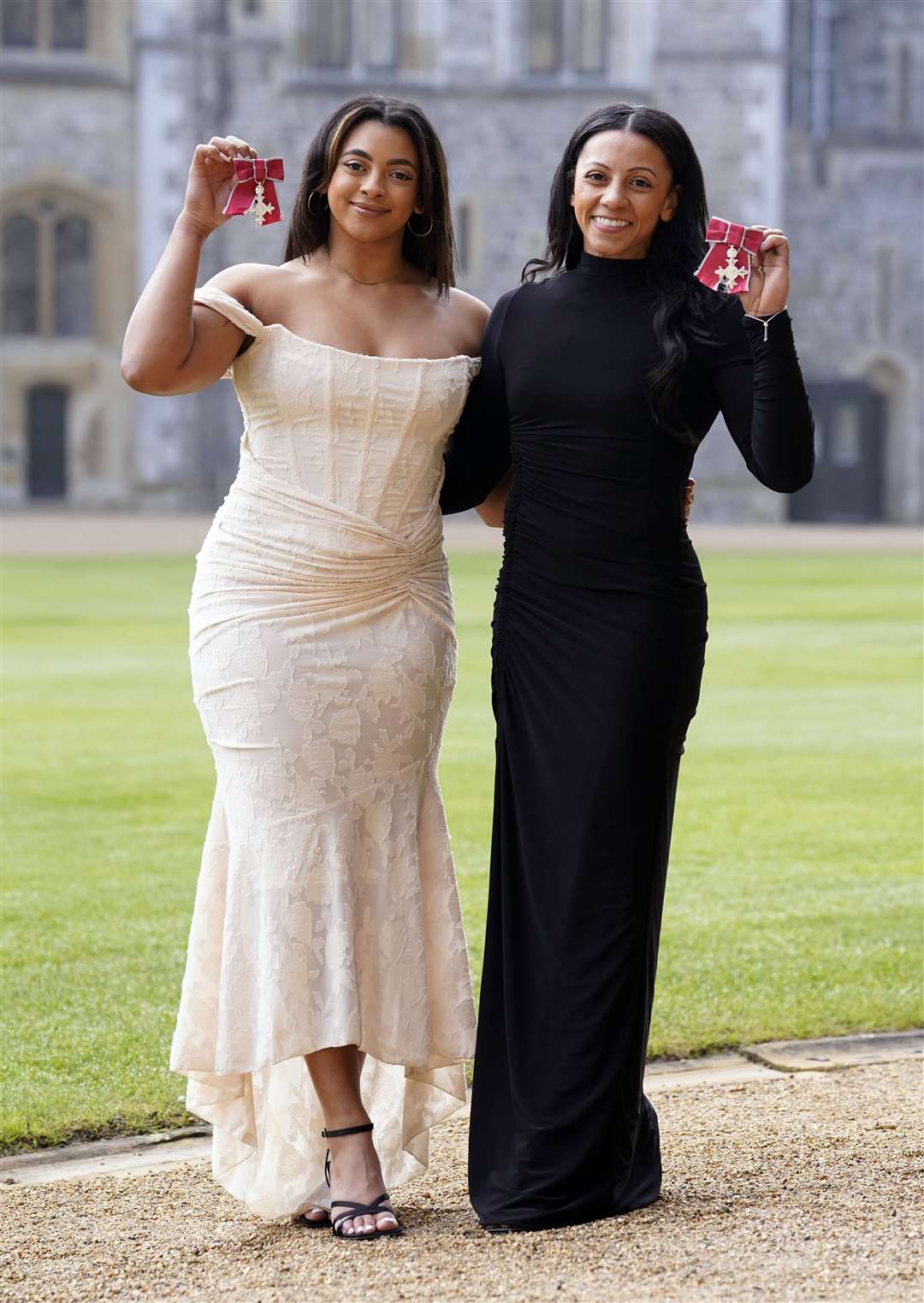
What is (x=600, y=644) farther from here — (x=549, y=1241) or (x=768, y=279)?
(x=549, y=1241)

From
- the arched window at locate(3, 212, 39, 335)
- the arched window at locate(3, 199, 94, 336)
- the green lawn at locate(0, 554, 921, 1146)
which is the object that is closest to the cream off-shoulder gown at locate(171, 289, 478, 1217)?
the green lawn at locate(0, 554, 921, 1146)

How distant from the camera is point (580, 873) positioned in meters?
3.25

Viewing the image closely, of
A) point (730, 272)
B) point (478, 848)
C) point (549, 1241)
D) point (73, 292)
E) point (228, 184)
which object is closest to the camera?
point (730, 272)

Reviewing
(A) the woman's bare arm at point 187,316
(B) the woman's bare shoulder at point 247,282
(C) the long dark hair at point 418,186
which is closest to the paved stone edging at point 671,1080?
(A) the woman's bare arm at point 187,316

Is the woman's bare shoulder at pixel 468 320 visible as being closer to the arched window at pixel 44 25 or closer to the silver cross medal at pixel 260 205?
the silver cross medal at pixel 260 205

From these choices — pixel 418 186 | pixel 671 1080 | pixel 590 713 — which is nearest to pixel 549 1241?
pixel 590 713

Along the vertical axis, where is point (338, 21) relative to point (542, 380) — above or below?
above

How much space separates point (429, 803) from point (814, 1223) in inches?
37.5

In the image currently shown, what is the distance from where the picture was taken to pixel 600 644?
127 inches

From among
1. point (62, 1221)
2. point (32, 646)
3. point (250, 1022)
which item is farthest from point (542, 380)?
point (32, 646)

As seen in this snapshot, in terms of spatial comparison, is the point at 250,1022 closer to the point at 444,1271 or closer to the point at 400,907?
the point at 400,907

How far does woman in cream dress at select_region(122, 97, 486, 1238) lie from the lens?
3.23 m

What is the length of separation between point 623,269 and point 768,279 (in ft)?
1.06

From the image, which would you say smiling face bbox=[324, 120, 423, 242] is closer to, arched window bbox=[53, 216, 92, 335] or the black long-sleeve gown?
the black long-sleeve gown
